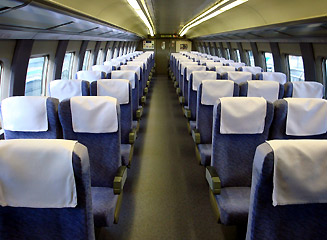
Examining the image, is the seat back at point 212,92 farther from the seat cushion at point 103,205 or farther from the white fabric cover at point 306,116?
the seat cushion at point 103,205

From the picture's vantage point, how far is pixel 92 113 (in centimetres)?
263

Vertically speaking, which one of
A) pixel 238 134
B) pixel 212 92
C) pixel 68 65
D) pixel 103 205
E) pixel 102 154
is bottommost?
pixel 103 205

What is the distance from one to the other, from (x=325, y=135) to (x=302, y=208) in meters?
1.56

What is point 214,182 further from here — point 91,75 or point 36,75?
point 36,75

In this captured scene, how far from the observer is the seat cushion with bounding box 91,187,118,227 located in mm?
2350

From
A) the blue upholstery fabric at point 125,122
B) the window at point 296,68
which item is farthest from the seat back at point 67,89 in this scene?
the window at point 296,68

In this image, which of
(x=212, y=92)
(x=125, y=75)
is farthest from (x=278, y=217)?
(x=125, y=75)

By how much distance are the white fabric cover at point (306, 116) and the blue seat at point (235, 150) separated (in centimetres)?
19

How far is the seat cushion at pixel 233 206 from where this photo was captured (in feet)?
7.87

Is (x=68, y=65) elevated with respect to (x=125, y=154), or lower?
elevated

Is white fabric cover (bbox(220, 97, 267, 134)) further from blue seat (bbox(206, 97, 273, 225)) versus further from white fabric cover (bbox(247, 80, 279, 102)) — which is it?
white fabric cover (bbox(247, 80, 279, 102))

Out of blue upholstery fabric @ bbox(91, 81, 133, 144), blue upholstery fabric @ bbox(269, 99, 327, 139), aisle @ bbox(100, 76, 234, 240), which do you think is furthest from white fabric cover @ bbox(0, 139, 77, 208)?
blue upholstery fabric @ bbox(91, 81, 133, 144)

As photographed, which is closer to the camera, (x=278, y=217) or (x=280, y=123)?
(x=278, y=217)

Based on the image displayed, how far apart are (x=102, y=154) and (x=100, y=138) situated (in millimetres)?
171
